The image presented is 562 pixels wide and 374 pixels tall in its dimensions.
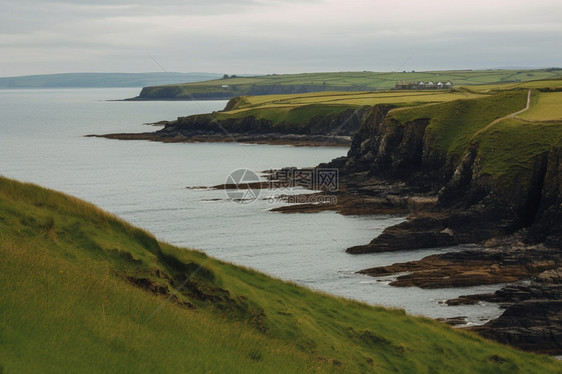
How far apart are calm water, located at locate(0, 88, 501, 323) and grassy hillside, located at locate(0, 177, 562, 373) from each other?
14959 millimetres

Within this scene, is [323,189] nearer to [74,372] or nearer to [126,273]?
[126,273]

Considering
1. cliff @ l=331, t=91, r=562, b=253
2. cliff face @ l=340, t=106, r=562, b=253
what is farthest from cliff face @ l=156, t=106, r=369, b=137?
cliff face @ l=340, t=106, r=562, b=253

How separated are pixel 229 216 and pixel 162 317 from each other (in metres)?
58.9

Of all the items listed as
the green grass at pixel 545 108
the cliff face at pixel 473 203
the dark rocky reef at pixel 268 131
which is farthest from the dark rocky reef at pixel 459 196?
the dark rocky reef at pixel 268 131

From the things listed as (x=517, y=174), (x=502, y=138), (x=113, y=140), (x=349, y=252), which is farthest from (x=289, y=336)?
(x=113, y=140)

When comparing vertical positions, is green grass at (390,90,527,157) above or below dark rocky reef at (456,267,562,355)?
above

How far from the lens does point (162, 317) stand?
62.2 ft

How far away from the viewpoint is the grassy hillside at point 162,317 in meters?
15.9

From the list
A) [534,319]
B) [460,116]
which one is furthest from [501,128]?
[534,319]

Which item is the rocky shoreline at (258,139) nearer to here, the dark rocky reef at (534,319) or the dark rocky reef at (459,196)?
the dark rocky reef at (459,196)

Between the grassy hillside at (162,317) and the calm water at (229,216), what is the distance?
15.0m

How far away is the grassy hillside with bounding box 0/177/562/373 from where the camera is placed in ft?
52.2

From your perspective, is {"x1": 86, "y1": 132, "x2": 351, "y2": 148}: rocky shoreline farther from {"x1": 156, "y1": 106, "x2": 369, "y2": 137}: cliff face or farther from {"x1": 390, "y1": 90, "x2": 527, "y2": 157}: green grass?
Answer: {"x1": 390, "y1": 90, "x2": 527, "y2": 157}: green grass

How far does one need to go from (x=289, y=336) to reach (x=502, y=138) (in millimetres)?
59168
